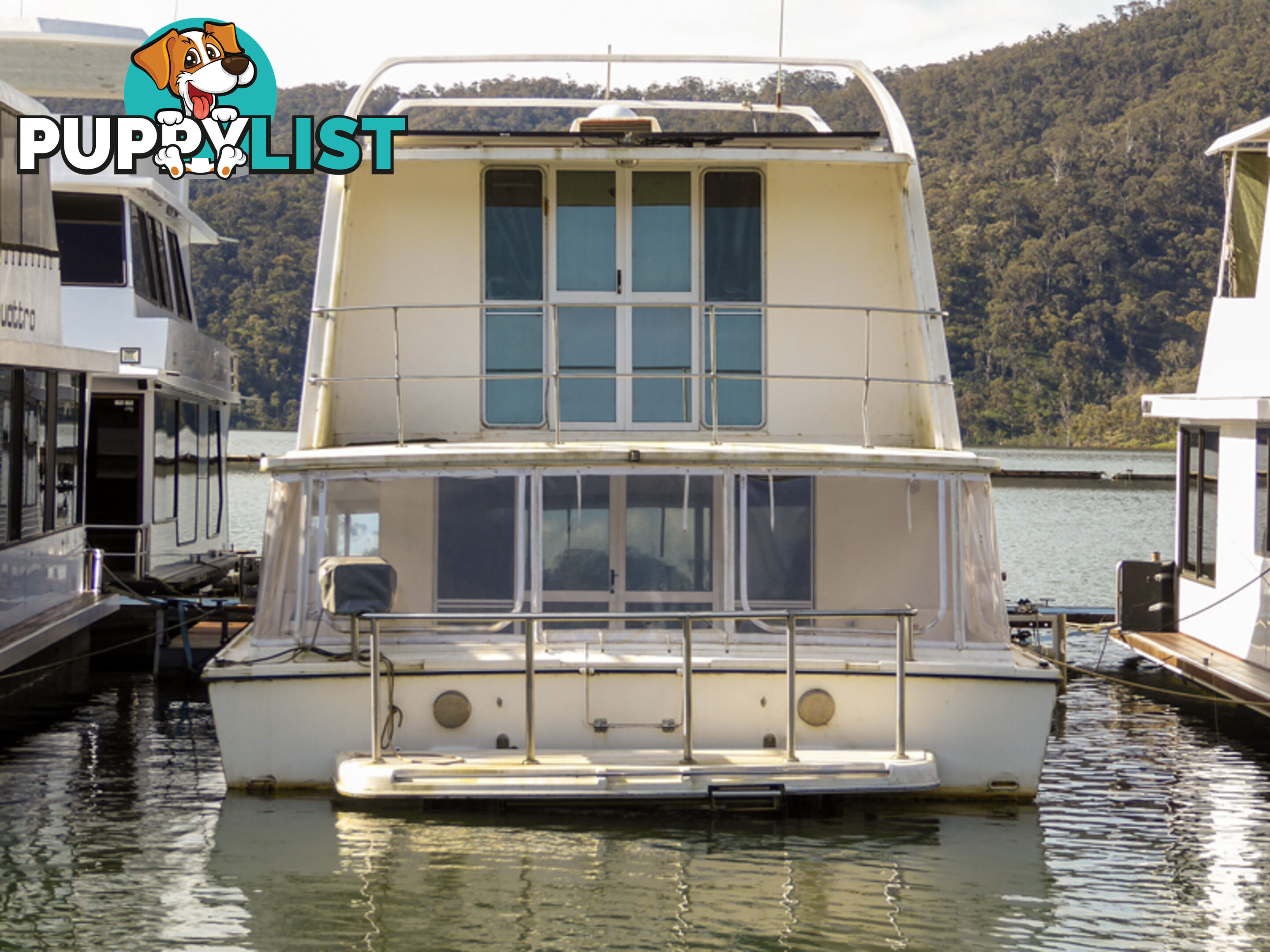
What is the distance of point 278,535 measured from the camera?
10.3m

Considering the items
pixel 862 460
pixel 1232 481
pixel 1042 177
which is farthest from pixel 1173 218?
pixel 862 460

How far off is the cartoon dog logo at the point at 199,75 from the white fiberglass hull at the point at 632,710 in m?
13.5

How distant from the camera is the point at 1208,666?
13.9 meters

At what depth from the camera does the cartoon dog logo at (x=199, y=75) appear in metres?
22.7

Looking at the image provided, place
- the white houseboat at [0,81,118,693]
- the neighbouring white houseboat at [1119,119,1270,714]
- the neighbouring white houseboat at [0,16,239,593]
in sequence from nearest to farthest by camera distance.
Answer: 1. the white houseboat at [0,81,118,693]
2. the neighbouring white houseboat at [1119,119,1270,714]
3. the neighbouring white houseboat at [0,16,239,593]

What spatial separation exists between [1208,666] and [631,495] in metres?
6.24

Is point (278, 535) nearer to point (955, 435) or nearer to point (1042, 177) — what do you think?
point (955, 435)

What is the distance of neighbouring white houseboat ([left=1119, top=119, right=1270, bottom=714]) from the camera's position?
13.9 m

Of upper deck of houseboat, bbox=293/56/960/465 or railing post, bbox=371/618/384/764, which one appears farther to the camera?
upper deck of houseboat, bbox=293/56/960/465

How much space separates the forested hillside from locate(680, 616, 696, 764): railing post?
67381 mm

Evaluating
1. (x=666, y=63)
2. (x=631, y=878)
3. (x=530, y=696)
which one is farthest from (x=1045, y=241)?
(x=631, y=878)

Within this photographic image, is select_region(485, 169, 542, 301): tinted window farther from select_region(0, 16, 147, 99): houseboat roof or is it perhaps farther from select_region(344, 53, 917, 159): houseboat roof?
select_region(0, 16, 147, 99): houseboat roof

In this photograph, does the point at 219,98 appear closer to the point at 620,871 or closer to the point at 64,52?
the point at 64,52

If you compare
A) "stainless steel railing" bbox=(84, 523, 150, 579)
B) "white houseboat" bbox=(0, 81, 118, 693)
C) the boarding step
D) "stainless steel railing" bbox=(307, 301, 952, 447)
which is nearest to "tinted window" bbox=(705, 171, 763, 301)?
"stainless steel railing" bbox=(307, 301, 952, 447)
